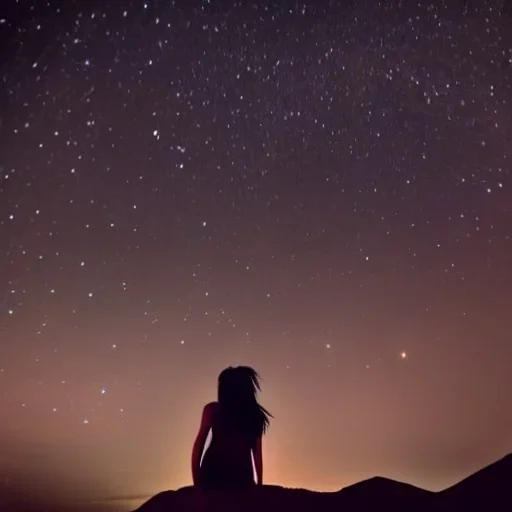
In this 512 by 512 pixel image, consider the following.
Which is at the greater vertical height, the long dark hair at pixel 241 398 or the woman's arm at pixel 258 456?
the long dark hair at pixel 241 398

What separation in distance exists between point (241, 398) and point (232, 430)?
22 centimetres

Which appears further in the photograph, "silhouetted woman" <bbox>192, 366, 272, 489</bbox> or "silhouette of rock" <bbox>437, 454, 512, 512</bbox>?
"silhouetted woman" <bbox>192, 366, 272, 489</bbox>

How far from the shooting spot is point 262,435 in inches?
188

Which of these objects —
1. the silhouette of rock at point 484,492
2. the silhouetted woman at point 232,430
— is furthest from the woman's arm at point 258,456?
the silhouette of rock at point 484,492

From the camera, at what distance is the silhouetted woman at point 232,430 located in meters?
4.64

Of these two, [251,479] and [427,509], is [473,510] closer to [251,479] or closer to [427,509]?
[427,509]

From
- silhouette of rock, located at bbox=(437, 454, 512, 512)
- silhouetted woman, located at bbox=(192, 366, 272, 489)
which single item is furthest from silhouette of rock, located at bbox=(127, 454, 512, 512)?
silhouetted woman, located at bbox=(192, 366, 272, 489)

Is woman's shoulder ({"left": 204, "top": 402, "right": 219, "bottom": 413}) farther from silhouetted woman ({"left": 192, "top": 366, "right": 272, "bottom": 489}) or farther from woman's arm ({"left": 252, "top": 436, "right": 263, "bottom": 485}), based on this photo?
woman's arm ({"left": 252, "top": 436, "right": 263, "bottom": 485})

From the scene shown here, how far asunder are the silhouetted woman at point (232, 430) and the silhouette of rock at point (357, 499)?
52cm

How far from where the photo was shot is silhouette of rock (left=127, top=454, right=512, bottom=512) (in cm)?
395

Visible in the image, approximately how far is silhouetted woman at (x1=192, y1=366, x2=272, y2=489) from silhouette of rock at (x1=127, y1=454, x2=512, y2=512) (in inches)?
20.4

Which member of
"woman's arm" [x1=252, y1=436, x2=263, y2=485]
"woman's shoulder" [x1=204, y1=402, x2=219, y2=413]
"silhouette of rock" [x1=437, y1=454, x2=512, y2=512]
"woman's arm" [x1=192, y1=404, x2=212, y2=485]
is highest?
"woman's shoulder" [x1=204, y1=402, x2=219, y2=413]

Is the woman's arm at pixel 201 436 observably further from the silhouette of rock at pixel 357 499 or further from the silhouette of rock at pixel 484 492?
the silhouette of rock at pixel 484 492

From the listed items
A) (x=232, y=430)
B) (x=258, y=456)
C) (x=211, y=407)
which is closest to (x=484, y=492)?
(x=258, y=456)
